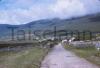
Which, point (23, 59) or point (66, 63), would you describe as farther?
point (23, 59)

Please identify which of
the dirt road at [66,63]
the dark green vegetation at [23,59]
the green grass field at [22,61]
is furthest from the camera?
the dark green vegetation at [23,59]

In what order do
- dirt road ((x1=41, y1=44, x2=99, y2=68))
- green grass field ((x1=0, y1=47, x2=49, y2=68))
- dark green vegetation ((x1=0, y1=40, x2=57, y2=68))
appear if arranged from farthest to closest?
dark green vegetation ((x1=0, y1=40, x2=57, y2=68)), green grass field ((x1=0, y1=47, x2=49, y2=68)), dirt road ((x1=41, y1=44, x2=99, y2=68))

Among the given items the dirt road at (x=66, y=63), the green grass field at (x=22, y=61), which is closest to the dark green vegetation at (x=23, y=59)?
the green grass field at (x=22, y=61)

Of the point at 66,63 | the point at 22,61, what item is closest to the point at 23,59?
the point at 22,61

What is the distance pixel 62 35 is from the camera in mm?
182500

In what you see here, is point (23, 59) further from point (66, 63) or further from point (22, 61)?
point (66, 63)

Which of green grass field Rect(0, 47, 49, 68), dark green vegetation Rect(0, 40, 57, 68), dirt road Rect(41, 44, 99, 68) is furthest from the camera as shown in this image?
dark green vegetation Rect(0, 40, 57, 68)

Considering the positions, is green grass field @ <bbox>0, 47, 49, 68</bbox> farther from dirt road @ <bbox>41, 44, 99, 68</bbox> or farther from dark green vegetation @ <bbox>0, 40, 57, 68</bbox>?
dirt road @ <bbox>41, 44, 99, 68</bbox>

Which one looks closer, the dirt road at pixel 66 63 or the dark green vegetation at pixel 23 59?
the dirt road at pixel 66 63

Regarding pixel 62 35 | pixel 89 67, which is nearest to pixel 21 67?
pixel 89 67

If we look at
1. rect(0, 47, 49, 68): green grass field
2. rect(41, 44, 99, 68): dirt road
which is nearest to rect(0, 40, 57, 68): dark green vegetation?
rect(0, 47, 49, 68): green grass field

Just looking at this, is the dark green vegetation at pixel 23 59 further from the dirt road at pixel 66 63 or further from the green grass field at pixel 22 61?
the dirt road at pixel 66 63

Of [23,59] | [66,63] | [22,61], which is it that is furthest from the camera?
[23,59]

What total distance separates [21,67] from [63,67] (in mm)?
3151
